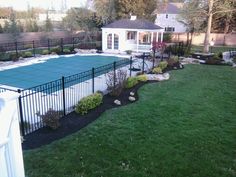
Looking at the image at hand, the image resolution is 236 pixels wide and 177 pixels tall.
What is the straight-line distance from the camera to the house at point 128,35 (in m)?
24.6

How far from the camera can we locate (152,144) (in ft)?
19.9

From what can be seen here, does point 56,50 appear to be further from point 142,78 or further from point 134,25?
point 142,78

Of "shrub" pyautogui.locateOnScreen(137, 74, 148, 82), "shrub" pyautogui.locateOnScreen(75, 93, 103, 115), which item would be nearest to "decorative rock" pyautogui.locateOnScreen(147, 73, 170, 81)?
"shrub" pyautogui.locateOnScreen(137, 74, 148, 82)

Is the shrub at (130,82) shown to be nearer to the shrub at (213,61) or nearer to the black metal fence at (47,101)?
the black metal fence at (47,101)

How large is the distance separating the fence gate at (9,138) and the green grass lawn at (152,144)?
2475 mm

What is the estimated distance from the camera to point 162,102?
371 inches

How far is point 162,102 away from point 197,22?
64.5 feet

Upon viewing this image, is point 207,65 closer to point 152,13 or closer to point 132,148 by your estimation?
point 132,148

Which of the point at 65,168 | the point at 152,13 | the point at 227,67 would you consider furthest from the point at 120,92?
the point at 152,13

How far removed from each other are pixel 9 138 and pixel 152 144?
4219 mm

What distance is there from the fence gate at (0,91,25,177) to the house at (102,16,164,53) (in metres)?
22.6

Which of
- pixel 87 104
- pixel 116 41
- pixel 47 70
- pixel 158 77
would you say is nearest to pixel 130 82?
pixel 158 77

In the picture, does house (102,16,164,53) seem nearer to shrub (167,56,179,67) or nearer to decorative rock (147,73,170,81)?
shrub (167,56,179,67)

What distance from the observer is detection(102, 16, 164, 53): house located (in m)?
24.6
